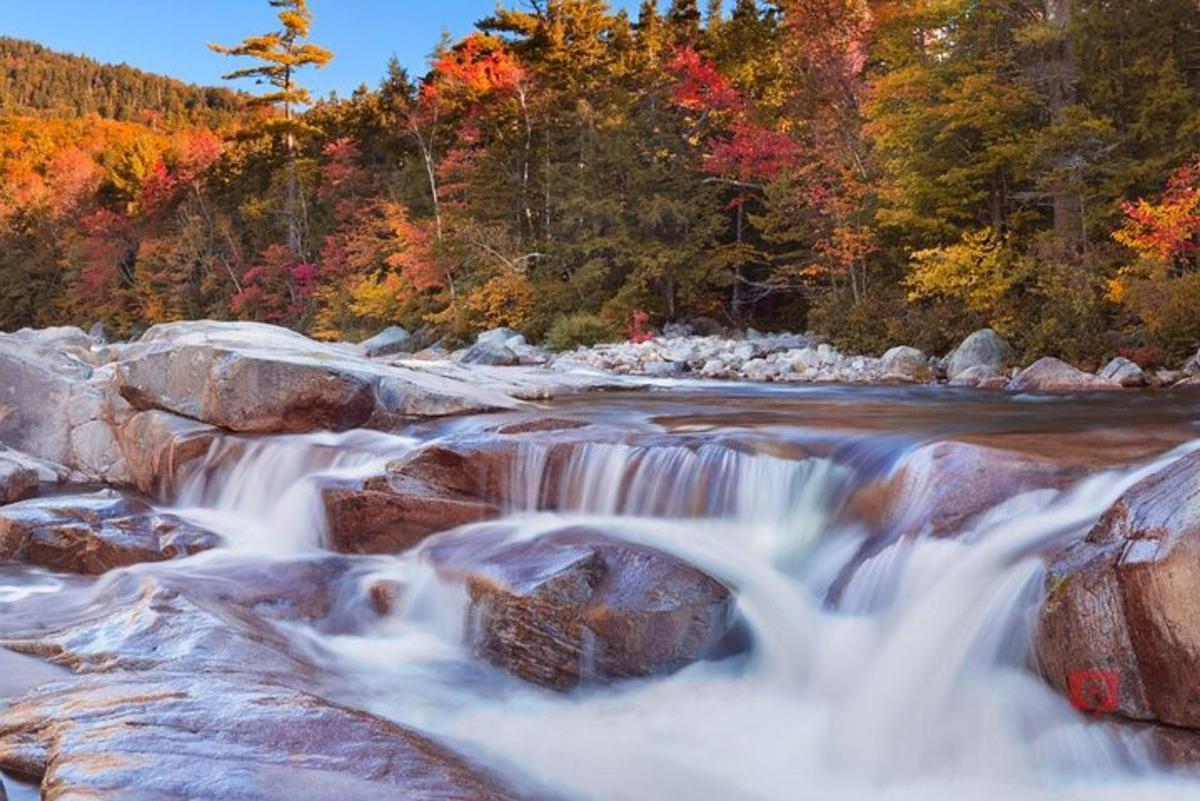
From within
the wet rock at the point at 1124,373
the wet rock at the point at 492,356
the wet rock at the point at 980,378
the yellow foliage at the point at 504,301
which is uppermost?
the yellow foliage at the point at 504,301

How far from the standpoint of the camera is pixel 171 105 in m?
118

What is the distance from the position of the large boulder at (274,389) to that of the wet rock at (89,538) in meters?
2.07

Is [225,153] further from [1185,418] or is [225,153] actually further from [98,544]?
[1185,418]

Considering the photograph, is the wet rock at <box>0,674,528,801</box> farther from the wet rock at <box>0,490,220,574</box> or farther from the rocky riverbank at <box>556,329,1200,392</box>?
the rocky riverbank at <box>556,329,1200,392</box>

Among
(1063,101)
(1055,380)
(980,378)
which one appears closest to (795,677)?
(1055,380)

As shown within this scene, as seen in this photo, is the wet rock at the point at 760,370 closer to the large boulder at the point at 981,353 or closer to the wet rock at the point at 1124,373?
the large boulder at the point at 981,353

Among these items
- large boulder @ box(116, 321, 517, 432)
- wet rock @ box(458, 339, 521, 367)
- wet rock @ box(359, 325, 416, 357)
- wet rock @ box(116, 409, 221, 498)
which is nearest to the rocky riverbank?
wet rock @ box(458, 339, 521, 367)

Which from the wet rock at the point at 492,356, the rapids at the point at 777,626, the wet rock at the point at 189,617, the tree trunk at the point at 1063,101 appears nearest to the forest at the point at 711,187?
the tree trunk at the point at 1063,101

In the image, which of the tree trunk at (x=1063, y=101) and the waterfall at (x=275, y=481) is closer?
the waterfall at (x=275, y=481)

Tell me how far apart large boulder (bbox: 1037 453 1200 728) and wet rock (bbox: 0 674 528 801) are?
245 centimetres

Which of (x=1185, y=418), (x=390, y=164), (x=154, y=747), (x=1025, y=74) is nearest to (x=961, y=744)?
(x=154, y=747)

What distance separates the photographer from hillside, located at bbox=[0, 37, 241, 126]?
10794 cm

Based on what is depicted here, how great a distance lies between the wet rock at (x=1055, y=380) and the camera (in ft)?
39.3

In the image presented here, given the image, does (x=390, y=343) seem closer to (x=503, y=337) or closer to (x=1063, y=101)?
(x=503, y=337)
